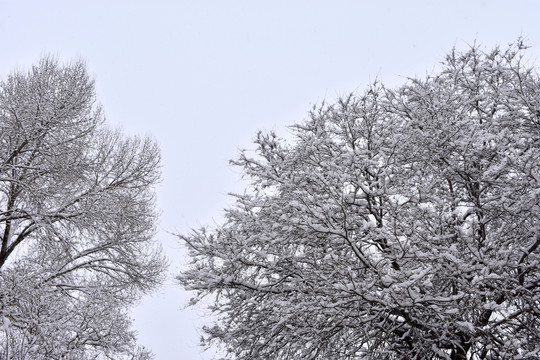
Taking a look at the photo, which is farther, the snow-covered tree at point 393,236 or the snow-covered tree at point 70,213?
the snow-covered tree at point 70,213

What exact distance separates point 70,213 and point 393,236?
23.2ft

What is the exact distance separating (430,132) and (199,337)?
4.64 metres

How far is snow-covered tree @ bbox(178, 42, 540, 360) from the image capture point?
16.5 feet

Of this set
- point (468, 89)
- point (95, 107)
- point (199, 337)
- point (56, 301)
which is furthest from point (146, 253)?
point (468, 89)

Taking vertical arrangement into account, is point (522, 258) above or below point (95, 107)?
below

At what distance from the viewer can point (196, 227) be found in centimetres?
679

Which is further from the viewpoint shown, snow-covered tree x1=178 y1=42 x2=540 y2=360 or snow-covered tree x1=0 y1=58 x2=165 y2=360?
snow-covered tree x1=0 y1=58 x2=165 y2=360

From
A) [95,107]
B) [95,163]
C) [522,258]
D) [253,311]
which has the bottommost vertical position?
[522,258]

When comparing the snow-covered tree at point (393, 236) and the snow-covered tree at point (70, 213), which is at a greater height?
the snow-covered tree at point (70, 213)

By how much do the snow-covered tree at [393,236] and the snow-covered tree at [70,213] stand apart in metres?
4.02

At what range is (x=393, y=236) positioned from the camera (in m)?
5.57

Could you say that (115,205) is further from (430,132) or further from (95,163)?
(430,132)

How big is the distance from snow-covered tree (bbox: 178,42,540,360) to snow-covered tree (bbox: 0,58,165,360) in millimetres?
4019

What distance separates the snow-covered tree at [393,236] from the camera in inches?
198
